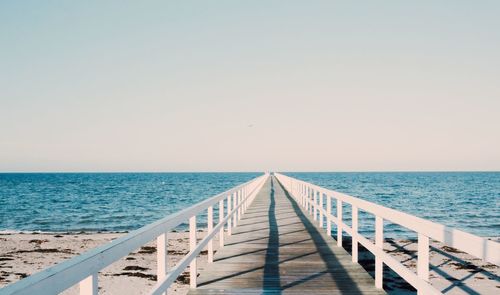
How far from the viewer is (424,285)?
3.90 m

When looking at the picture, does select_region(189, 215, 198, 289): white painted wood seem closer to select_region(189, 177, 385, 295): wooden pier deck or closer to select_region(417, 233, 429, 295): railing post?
select_region(189, 177, 385, 295): wooden pier deck

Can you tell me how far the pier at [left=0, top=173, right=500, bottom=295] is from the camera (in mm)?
2539

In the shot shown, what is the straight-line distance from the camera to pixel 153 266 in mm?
16219

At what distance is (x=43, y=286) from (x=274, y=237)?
990cm

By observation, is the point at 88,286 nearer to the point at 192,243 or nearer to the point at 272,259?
the point at 192,243

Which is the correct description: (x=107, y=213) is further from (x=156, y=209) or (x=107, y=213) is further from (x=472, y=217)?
(x=472, y=217)

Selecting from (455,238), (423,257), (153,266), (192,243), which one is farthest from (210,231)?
(153,266)

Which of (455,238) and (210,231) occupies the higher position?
(455,238)

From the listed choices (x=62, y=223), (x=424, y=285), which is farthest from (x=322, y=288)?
(x=62, y=223)

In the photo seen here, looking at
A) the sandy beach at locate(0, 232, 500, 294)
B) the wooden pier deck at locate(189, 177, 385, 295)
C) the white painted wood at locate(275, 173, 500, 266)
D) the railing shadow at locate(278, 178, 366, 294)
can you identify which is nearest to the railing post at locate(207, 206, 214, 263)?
the wooden pier deck at locate(189, 177, 385, 295)

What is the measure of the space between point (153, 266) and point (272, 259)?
28.8 feet

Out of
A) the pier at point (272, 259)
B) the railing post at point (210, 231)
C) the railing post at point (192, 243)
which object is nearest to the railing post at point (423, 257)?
the pier at point (272, 259)

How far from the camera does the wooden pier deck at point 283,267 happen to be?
6324 mm

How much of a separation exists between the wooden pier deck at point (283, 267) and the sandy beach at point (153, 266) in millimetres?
2861
